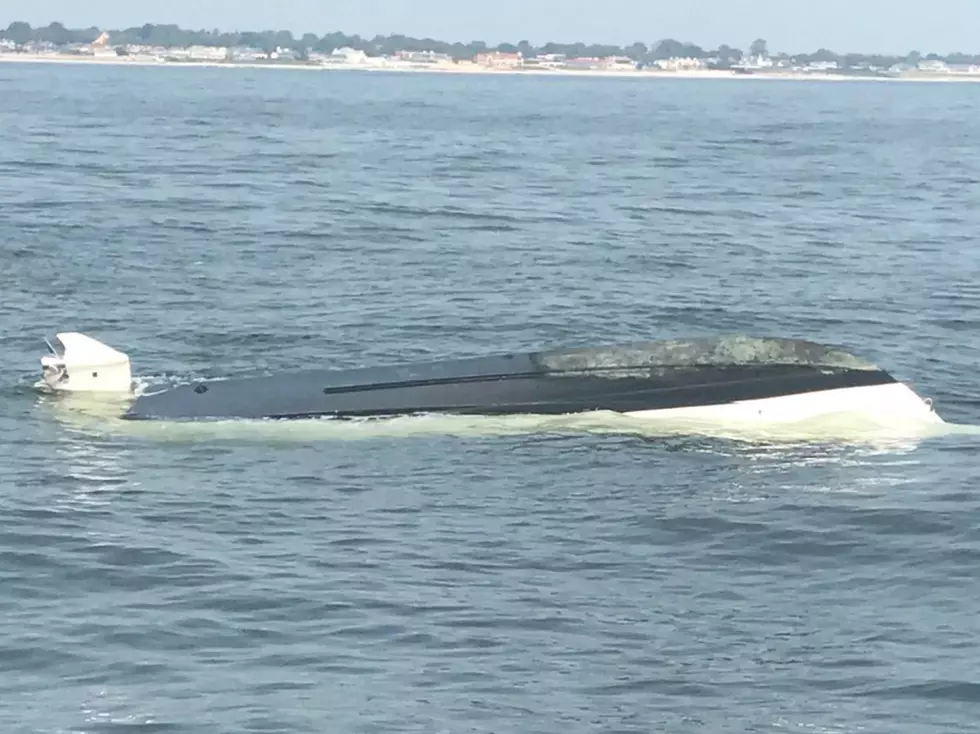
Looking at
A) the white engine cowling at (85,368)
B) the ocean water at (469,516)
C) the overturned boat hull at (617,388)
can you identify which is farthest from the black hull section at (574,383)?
the white engine cowling at (85,368)

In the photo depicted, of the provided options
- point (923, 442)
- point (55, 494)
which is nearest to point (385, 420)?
point (55, 494)

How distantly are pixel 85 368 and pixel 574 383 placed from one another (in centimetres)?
742

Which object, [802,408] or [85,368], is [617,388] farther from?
[85,368]

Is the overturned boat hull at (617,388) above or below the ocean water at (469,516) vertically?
above

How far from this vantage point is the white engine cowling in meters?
26.4

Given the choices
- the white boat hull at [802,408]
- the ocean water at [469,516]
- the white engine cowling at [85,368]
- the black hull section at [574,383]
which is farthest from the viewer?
the white engine cowling at [85,368]

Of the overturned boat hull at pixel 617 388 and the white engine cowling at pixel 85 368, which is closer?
the overturned boat hull at pixel 617 388

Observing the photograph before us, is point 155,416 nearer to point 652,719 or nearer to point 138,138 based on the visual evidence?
point 652,719

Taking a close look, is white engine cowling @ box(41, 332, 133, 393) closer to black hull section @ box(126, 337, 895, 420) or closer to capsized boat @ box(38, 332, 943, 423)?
capsized boat @ box(38, 332, 943, 423)

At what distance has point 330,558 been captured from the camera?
62.7ft

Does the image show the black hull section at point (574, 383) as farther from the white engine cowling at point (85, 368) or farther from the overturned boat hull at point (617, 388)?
the white engine cowling at point (85, 368)

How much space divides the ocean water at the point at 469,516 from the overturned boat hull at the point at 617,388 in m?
0.47

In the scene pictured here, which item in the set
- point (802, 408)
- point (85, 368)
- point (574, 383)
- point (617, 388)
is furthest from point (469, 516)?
point (85, 368)

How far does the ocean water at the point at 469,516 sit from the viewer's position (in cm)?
1541
